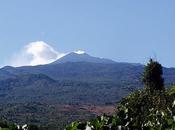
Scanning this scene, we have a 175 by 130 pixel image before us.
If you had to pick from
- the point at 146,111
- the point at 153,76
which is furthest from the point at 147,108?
the point at 153,76

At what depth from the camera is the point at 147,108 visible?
38.0 meters

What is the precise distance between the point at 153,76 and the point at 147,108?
42.6 feet

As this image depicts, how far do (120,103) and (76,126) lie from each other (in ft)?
101

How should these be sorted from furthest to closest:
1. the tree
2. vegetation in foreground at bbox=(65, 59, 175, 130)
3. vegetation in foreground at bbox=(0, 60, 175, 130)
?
the tree → vegetation in foreground at bbox=(65, 59, 175, 130) → vegetation in foreground at bbox=(0, 60, 175, 130)

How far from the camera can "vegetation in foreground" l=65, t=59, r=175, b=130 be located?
550 inches

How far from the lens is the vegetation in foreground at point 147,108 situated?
1397cm

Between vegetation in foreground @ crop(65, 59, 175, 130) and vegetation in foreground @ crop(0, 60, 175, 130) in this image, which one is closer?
vegetation in foreground @ crop(0, 60, 175, 130)

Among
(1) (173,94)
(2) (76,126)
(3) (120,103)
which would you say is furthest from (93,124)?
(3) (120,103)

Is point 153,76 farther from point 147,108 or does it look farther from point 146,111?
point 146,111

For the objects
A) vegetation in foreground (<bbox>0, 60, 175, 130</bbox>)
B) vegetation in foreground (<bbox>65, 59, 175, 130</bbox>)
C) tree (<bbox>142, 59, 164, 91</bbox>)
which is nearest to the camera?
vegetation in foreground (<bbox>0, 60, 175, 130</bbox>)

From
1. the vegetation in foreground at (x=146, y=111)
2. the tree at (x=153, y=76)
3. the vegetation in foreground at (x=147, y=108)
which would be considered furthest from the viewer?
the tree at (x=153, y=76)

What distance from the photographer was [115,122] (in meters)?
14.3

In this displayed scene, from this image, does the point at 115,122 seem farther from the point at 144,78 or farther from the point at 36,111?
the point at 36,111

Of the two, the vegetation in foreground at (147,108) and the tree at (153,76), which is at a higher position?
the tree at (153,76)
